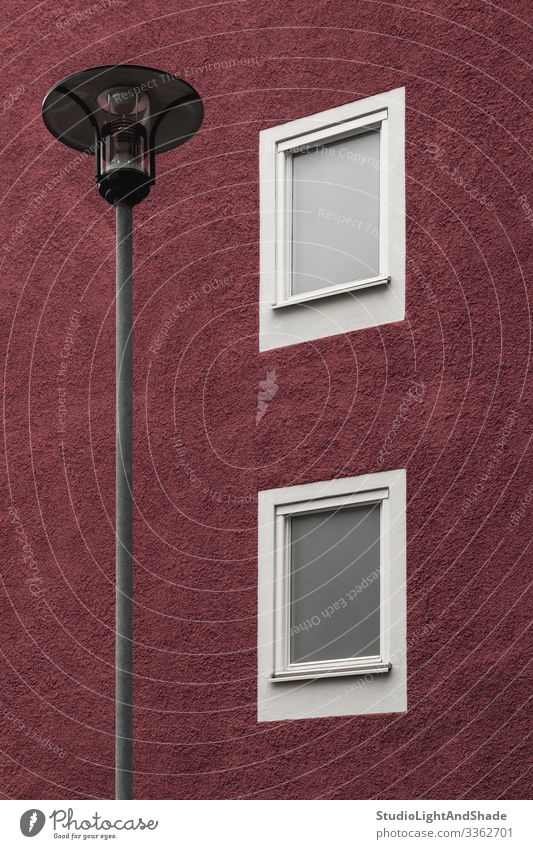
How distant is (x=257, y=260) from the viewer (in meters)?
12.9

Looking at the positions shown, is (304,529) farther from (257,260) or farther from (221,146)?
(221,146)

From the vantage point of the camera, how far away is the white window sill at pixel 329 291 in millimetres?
12070

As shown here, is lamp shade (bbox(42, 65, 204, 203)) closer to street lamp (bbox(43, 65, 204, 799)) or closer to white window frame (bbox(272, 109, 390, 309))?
street lamp (bbox(43, 65, 204, 799))

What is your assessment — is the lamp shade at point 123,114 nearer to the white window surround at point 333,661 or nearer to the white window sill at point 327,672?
the white window surround at point 333,661

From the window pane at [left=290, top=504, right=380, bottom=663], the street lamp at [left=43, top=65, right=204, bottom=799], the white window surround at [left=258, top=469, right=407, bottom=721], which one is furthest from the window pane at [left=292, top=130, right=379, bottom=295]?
the street lamp at [left=43, top=65, right=204, bottom=799]

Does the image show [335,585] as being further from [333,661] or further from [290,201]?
[290,201]

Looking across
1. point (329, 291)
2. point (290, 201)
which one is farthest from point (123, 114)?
point (290, 201)

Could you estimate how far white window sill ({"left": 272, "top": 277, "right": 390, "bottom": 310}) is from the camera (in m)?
12.1

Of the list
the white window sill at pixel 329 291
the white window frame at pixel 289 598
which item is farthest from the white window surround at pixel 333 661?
the white window sill at pixel 329 291

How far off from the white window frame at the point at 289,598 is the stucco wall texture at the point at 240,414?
0.69 ft

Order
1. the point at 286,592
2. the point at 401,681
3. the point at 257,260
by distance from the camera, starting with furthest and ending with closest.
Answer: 1. the point at 257,260
2. the point at 286,592
3. the point at 401,681

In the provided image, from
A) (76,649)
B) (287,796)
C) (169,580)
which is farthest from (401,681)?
(76,649)

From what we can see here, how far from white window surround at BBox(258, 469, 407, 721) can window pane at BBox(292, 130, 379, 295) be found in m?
1.63

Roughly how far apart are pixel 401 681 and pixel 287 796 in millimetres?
1154
